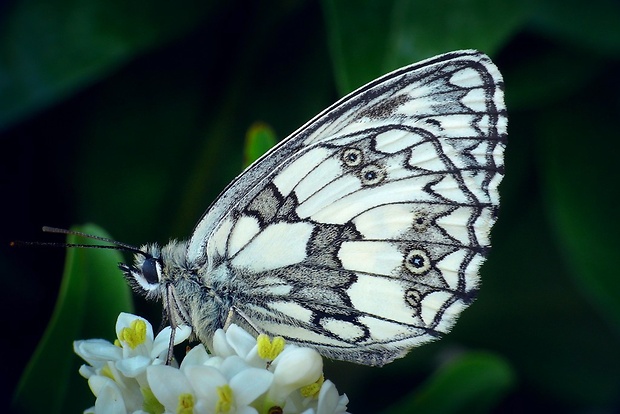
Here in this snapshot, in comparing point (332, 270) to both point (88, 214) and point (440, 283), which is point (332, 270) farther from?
point (88, 214)

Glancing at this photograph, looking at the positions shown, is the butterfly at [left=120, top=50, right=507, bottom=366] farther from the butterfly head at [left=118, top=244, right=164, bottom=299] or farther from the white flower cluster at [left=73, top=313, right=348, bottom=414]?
the white flower cluster at [left=73, top=313, right=348, bottom=414]

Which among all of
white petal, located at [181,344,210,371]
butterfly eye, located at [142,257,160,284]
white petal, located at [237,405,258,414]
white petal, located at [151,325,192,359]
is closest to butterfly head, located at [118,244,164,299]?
butterfly eye, located at [142,257,160,284]

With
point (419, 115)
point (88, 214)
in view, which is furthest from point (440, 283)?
point (88, 214)

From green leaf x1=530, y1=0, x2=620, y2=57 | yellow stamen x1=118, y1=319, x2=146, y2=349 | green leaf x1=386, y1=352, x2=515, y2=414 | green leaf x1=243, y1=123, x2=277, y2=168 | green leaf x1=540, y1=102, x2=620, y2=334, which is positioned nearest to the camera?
yellow stamen x1=118, y1=319, x2=146, y2=349

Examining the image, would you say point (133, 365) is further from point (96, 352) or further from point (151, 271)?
point (151, 271)

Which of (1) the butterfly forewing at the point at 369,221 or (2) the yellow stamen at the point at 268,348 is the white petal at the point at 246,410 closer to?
(2) the yellow stamen at the point at 268,348

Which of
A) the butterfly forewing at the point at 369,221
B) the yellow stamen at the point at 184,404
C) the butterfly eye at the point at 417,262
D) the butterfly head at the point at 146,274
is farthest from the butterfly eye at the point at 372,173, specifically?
the yellow stamen at the point at 184,404
